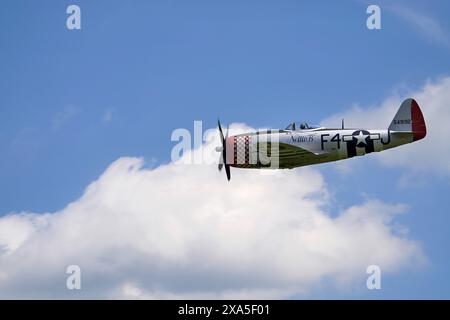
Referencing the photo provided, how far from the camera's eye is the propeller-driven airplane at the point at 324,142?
212ft

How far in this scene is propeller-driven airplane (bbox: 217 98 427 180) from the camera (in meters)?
64.6

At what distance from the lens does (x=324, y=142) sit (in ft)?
213

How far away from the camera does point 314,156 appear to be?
6506cm

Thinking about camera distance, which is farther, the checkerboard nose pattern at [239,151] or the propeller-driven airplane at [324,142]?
the checkerboard nose pattern at [239,151]

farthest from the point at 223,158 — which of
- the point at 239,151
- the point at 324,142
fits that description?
the point at 324,142

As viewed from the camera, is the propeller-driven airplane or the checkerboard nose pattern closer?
the propeller-driven airplane

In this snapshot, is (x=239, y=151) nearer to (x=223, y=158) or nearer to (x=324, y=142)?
(x=223, y=158)
